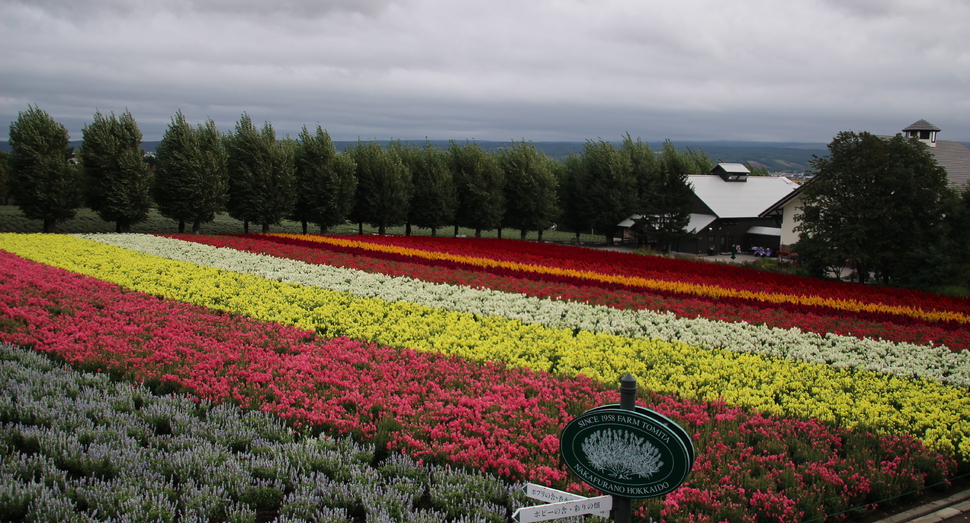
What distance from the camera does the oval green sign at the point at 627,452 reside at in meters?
3.72

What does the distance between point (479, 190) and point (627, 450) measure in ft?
148

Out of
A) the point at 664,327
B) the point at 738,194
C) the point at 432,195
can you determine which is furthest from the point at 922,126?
the point at 664,327

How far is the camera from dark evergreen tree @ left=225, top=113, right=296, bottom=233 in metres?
42.7

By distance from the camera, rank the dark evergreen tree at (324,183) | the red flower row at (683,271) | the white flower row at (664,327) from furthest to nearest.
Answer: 1. the dark evergreen tree at (324,183)
2. the red flower row at (683,271)
3. the white flower row at (664,327)

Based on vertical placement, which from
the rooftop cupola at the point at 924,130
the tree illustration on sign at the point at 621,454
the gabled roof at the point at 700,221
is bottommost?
the tree illustration on sign at the point at 621,454

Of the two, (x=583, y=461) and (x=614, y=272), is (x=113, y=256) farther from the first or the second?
(x=583, y=461)

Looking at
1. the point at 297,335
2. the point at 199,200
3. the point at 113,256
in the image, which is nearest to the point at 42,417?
the point at 297,335

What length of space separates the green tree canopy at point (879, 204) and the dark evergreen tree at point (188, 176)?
37.0 metres

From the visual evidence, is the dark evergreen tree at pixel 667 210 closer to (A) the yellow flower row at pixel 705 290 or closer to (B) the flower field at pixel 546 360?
(A) the yellow flower row at pixel 705 290

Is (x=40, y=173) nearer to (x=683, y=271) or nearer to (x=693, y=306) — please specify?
(x=683, y=271)

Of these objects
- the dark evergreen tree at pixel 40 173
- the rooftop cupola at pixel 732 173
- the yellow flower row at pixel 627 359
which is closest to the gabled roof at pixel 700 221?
the rooftop cupola at pixel 732 173

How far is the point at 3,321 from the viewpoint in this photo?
12.1 meters

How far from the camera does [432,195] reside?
48.0 m

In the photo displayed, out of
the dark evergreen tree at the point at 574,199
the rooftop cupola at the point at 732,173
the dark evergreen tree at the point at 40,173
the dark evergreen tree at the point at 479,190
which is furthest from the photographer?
the rooftop cupola at the point at 732,173
